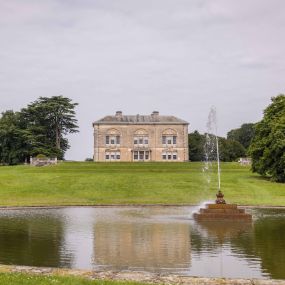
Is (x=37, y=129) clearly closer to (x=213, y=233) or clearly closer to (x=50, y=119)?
(x=50, y=119)

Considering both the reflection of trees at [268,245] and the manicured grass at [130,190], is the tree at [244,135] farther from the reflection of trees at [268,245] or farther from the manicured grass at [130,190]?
the reflection of trees at [268,245]

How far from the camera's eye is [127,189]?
137 feet

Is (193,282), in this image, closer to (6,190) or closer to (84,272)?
(84,272)

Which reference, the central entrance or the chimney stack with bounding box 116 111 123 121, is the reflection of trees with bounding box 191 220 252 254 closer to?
the central entrance

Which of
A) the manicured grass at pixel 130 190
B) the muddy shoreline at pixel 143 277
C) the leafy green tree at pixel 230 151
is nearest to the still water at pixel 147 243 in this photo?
the muddy shoreline at pixel 143 277

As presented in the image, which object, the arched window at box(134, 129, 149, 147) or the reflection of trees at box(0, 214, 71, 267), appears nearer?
the reflection of trees at box(0, 214, 71, 267)

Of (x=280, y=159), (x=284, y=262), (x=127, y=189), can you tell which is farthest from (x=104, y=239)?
(x=280, y=159)

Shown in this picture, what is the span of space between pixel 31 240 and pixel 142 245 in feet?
12.9

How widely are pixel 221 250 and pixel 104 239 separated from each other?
4339mm

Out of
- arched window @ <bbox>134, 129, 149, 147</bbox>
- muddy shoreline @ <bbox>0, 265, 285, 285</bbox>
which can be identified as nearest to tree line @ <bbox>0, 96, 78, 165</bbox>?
arched window @ <bbox>134, 129, 149, 147</bbox>

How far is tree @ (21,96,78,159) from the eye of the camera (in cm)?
9619

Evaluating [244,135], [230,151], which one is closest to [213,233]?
[230,151]

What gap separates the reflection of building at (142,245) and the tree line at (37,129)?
70950mm

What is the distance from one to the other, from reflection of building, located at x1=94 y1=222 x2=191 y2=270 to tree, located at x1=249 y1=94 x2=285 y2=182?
3051 cm
